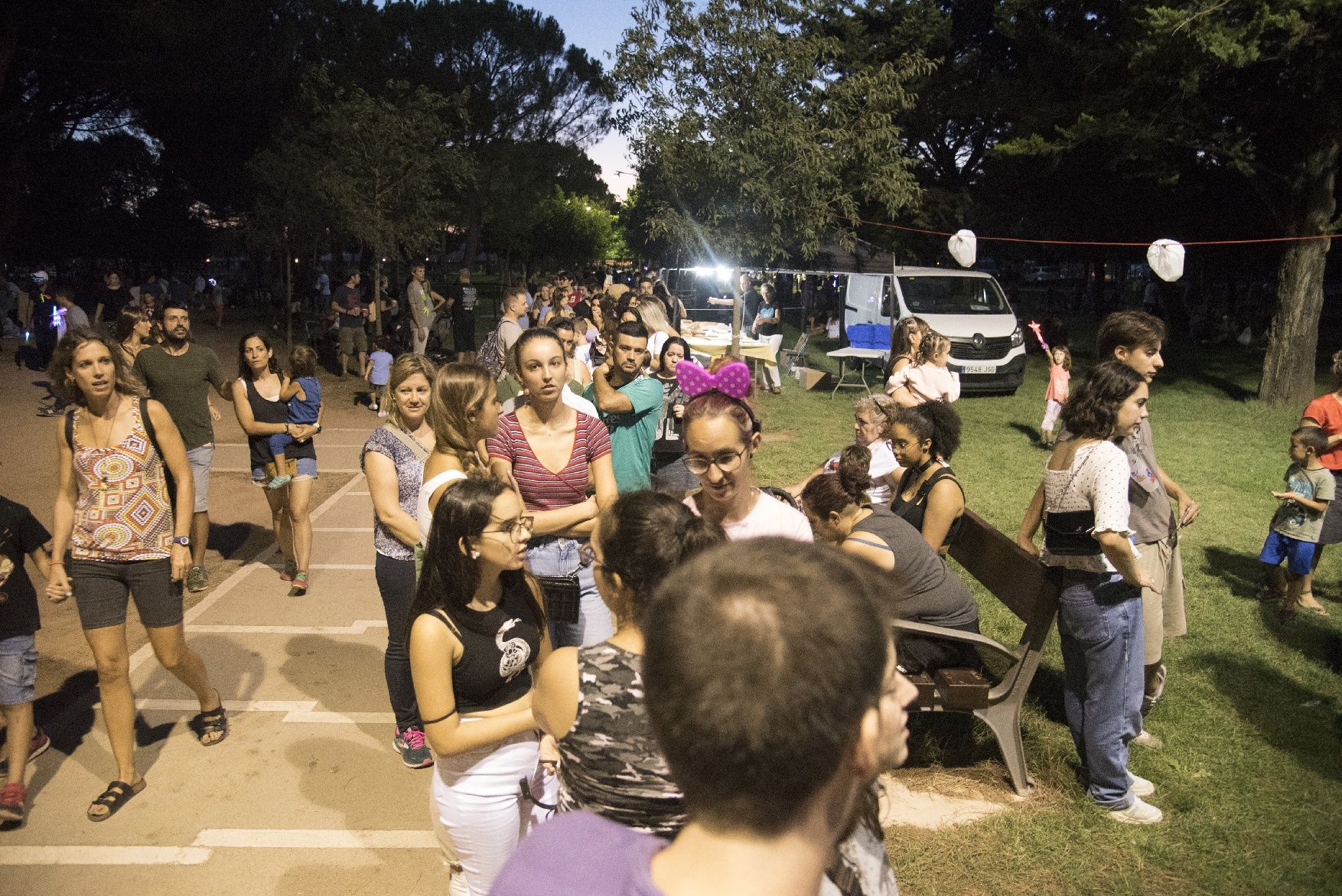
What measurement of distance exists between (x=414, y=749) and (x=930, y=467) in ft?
9.33

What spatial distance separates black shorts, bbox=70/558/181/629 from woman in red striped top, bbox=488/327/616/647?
5.06 feet

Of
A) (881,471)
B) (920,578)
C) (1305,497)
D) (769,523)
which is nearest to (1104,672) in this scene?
(920,578)

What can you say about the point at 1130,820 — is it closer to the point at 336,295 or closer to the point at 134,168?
the point at 336,295

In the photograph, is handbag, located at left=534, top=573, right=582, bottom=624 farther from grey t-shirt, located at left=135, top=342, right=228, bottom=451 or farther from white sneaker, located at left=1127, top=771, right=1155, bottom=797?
grey t-shirt, located at left=135, top=342, right=228, bottom=451

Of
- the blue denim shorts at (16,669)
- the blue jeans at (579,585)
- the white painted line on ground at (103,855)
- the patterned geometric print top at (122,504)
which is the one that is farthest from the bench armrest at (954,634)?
the blue denim shorts at (16,669)

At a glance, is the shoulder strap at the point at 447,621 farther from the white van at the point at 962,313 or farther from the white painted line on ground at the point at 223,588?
the white van at the point at 962,313

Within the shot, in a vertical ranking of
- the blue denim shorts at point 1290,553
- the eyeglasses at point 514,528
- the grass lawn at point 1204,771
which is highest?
the eyeglasses at point 514,528

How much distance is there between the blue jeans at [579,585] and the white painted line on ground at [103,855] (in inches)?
64.4

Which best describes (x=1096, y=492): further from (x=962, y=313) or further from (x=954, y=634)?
(x=962, y=313)

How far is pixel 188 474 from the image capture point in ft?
13.4

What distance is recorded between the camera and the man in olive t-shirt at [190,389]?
6148 millimetres

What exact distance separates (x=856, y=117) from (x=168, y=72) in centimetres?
1981

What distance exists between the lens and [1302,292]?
15.2 m

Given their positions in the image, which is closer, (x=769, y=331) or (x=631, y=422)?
(x=631, y=422)
